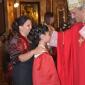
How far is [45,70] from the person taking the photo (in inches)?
111

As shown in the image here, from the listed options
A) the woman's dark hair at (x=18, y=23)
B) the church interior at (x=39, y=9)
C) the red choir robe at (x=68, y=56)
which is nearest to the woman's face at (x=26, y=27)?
the woman's dark hair at (x=18, y=23)

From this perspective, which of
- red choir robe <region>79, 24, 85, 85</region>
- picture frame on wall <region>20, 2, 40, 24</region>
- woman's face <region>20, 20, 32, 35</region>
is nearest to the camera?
red choir robe <region>79, 24, 85, 85</region>

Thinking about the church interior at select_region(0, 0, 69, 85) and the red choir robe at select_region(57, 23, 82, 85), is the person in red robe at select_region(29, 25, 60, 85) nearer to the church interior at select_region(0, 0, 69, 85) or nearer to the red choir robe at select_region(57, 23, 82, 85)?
the red choir robe at select_region(57, 23, 82, 85)

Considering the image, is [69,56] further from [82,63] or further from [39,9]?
[39,9]

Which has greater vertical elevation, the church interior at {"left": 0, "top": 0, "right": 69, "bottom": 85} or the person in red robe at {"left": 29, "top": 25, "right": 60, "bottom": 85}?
the church interior at {"left": 0, "top": 0, "right": 69, "bottom": 85}

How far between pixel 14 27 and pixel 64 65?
51cm

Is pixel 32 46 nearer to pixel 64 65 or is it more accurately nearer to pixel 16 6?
pixel 64 65

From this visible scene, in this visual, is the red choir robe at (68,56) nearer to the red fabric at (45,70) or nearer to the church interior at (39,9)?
the red fabric at (45,70)

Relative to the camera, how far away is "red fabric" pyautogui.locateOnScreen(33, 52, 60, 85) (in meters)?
2.83

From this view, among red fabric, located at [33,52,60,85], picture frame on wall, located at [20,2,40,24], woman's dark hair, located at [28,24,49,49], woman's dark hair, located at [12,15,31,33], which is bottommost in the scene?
red fabric, located at [33,52,60,85]

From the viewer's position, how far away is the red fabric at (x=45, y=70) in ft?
9.29

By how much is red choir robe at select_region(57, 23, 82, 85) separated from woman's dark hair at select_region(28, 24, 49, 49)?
0.43 feet

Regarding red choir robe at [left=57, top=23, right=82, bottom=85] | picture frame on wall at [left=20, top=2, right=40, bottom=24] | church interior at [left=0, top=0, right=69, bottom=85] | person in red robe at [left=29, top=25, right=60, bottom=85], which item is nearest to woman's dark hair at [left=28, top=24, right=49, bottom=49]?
person in red robe at [left=29, top=25, right=60, bottom=85]

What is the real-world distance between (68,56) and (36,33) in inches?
11.9
